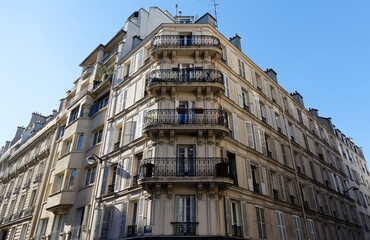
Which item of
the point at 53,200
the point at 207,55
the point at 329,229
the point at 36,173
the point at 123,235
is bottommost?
the point at 123,235

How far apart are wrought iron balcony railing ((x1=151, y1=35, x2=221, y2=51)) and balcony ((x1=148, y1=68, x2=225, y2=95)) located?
66.2 inches

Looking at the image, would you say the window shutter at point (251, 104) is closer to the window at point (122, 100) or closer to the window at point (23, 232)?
the window at point (122, 100)

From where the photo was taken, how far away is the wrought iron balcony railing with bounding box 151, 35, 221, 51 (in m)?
15.4

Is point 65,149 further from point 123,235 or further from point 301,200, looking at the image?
point 301,200

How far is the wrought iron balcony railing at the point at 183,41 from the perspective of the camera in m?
15.4

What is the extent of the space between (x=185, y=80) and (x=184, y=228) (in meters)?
7.27

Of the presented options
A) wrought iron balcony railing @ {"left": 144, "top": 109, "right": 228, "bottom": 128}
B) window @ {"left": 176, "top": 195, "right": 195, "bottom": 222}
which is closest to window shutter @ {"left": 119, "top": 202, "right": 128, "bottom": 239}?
window @ {"left": 176, "top": 195, "right": 195, "bottom": 222}

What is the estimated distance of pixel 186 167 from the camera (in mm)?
12258

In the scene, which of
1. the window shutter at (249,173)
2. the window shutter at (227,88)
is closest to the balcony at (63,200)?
the window shutter at (249,173)

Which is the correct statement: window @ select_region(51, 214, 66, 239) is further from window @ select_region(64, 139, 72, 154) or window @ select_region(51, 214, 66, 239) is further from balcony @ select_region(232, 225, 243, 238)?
balcony @ select_region(232, 225, 243, 238)

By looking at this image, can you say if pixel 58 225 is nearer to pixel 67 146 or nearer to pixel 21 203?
pixel 67 146

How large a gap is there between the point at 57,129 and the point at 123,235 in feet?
48.8

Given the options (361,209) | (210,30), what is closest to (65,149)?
(210,30)

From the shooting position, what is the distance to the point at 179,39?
643 inches
